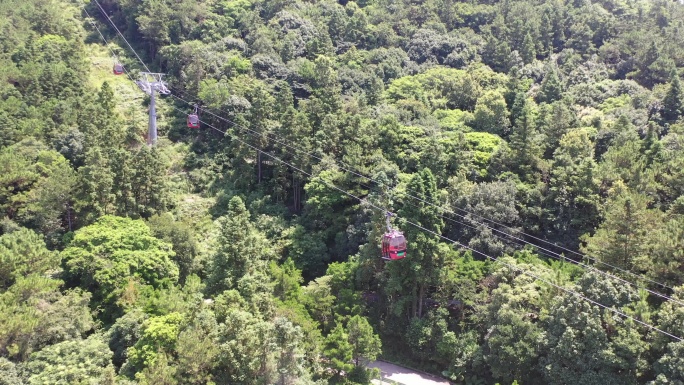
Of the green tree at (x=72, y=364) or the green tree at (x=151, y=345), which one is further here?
the green tree at (x=151, y=345)

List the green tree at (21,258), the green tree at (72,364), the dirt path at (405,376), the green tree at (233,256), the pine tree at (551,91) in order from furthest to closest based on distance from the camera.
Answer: the pine tree at (551,91)
the green tree at (233,256)
the dirt path at (405,376)
the green tree at (21,258)
the green tree at (72,364)

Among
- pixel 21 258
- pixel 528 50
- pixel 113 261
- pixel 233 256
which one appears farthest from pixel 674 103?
pixel 21 258

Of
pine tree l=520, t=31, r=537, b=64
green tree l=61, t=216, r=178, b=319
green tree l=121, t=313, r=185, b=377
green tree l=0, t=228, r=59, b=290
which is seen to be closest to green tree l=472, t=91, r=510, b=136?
pine tree l=520, t=31, r=537, b=64

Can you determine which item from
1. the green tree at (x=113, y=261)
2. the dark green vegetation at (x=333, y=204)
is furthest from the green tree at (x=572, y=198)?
the green tree at (x=113, y=261)

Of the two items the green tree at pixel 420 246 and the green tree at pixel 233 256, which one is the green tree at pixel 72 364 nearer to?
the green tree at pixel 233 256

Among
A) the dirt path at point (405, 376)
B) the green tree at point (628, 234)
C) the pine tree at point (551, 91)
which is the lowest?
the dirt path at point (405, 376)

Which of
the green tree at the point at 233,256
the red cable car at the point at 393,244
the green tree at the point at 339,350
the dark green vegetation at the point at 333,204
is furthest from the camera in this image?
the green tree at the point at 233,256

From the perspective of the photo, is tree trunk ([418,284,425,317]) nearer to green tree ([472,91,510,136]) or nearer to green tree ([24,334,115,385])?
green tree ([24,334,115,385])
